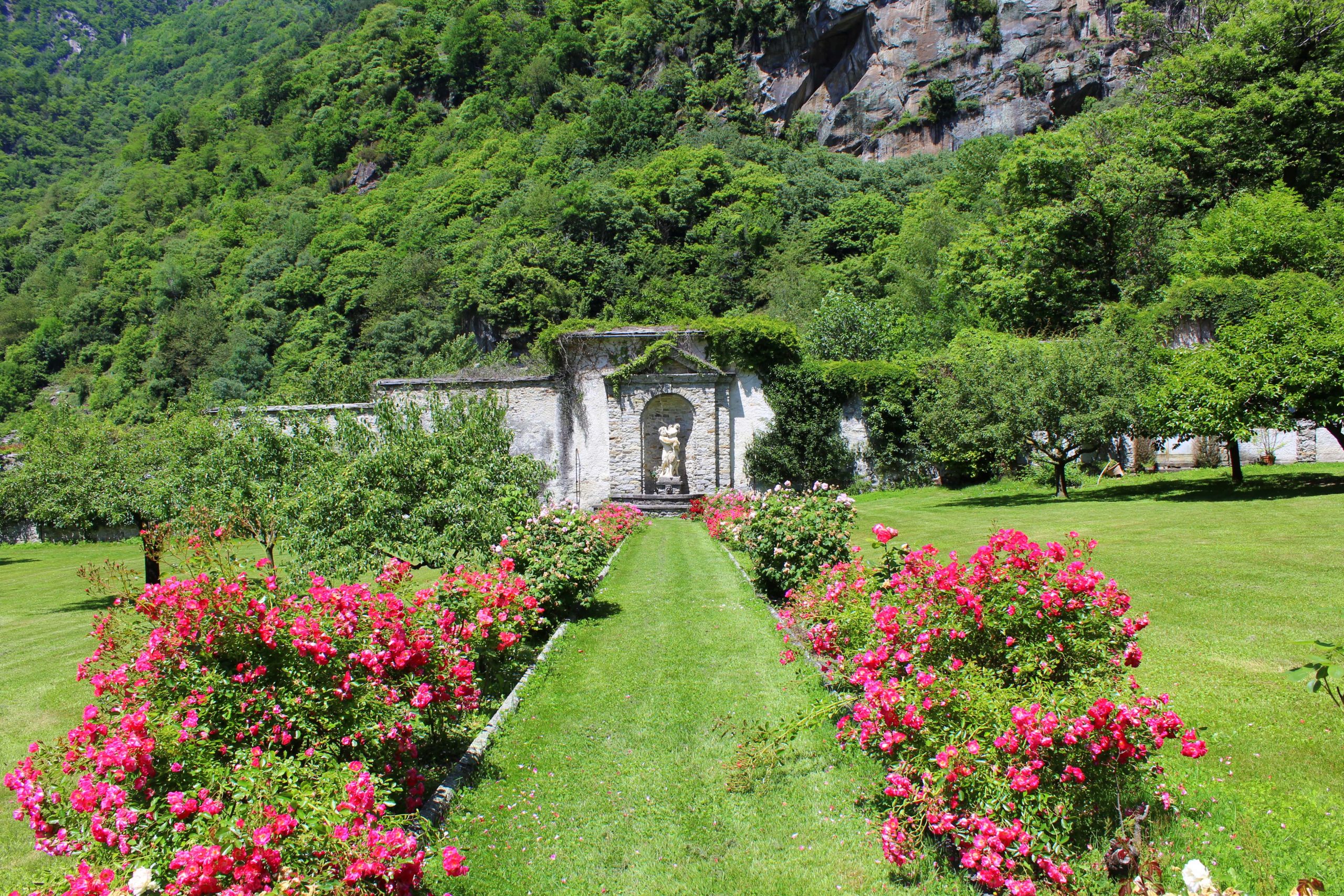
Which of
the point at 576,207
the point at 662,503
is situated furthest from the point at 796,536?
the point at 576,207

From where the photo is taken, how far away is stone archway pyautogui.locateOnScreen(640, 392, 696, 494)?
2447cm

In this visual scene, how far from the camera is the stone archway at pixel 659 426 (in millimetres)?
24469

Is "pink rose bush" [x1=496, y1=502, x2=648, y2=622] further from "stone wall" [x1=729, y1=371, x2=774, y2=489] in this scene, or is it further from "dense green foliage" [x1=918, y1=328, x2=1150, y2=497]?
"stone wall" [x1=729, y1=371, x2=774, y2=489]

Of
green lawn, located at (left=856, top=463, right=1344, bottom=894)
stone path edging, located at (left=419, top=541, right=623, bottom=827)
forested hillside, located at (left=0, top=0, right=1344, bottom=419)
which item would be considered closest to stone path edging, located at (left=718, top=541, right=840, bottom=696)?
green lawn, located at (left=856, top=463, right=1344, bottom=894)

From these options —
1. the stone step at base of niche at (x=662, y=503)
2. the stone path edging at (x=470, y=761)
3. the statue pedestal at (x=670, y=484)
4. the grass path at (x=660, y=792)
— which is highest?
the statue pedestal at (x=670, y=484)

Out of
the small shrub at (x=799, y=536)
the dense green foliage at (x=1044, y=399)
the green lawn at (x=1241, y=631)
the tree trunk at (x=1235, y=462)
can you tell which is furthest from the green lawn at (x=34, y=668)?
the tree trunk at (x=1235, y=462)

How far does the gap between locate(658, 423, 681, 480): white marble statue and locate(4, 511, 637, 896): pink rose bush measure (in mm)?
18435

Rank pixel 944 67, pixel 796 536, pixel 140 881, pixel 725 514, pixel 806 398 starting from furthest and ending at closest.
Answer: pixel 944 67 → pixel 806 398 → pixel 725 514 → pixel 796 536 → pixel 140 881

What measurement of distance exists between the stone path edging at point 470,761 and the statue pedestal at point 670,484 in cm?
1584

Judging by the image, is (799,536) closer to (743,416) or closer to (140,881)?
(140,881)

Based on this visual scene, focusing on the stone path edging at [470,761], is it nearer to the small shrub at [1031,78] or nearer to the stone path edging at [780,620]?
the stone path edging at [780,620]

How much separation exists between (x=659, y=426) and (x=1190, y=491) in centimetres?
1465

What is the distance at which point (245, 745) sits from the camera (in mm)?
3779

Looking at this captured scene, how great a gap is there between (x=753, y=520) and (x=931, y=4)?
2723 inches
